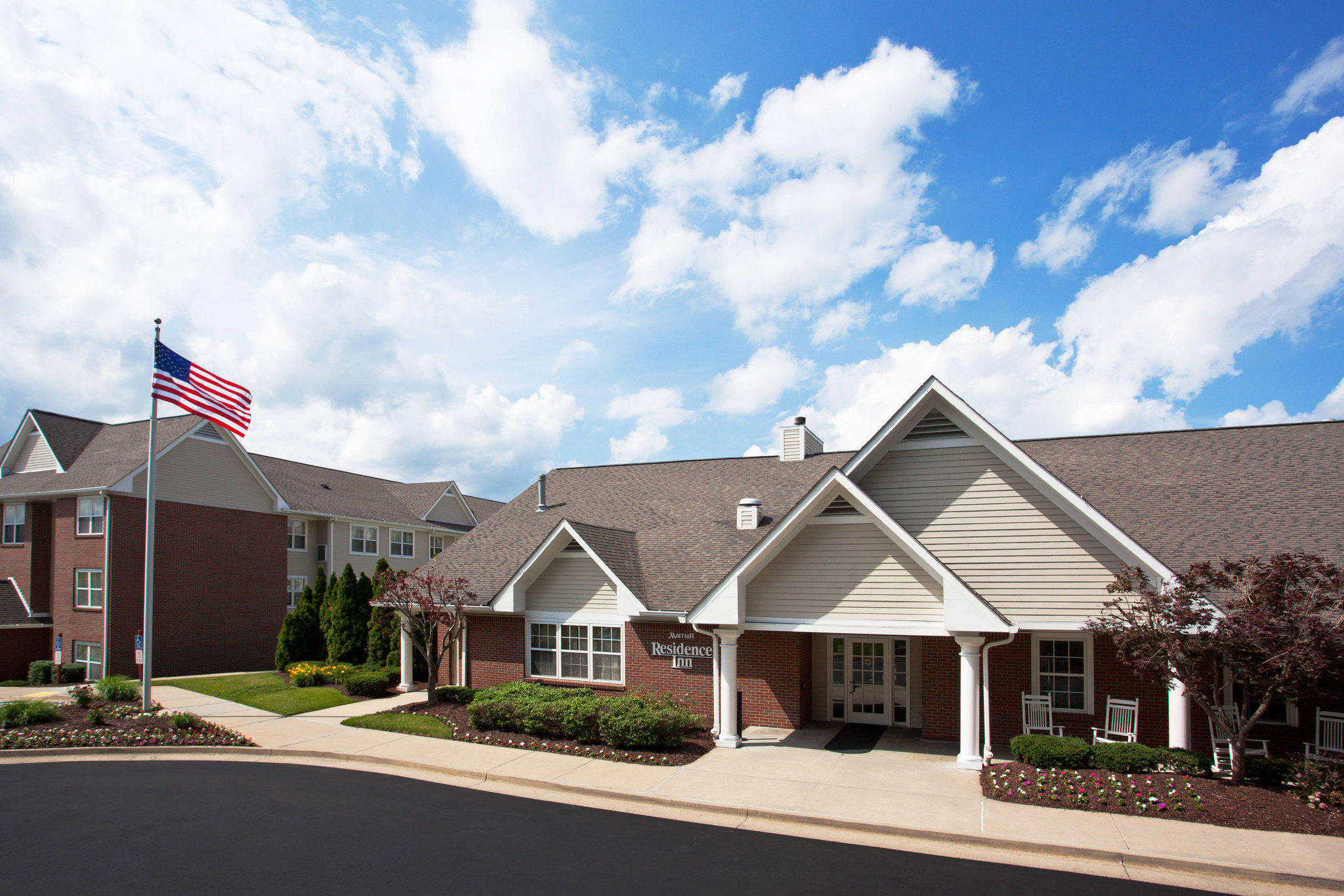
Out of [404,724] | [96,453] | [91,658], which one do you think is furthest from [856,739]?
[96,453]

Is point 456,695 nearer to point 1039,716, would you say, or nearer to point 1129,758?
point 1039,716

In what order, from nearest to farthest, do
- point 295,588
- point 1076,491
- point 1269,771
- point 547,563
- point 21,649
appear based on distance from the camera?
point 1269,771, point 1076,491, point 547,563, point 21,649, point 295,588

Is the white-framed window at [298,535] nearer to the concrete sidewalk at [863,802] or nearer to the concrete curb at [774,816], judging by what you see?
the concrete sidewalk at [863,802]

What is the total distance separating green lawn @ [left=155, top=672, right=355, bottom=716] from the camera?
20.3m

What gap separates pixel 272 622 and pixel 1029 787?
31.3 meters

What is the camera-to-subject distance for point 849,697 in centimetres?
1786

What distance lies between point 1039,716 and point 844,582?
4.72m

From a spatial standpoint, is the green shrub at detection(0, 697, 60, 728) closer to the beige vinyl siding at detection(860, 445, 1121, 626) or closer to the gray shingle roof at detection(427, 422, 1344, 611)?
the gray shingle roof at detection(427, 422, 1344, 611)

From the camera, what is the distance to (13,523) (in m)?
30.3

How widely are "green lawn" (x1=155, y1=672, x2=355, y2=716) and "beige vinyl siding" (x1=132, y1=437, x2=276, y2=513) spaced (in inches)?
300

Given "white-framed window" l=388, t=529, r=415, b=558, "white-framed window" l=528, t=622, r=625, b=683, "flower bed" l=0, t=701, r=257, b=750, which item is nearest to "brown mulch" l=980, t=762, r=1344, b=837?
"white-framed window" l=528, t=622, r=625, b=683

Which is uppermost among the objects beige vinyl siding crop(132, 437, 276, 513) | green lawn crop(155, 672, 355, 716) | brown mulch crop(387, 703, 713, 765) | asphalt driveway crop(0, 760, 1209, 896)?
beige vinyl siding crop(132, 437, 276, 513)

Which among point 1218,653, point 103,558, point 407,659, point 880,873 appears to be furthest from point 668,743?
point 103,558

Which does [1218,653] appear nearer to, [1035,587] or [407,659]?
[1035,587]
